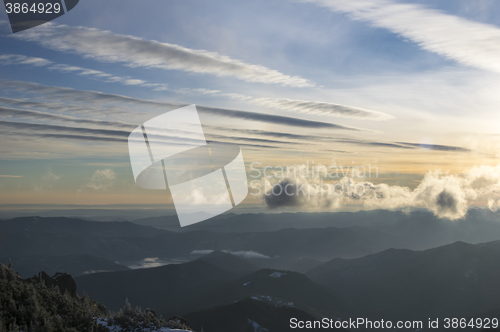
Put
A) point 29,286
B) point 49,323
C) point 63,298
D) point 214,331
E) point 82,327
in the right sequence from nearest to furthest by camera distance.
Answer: point 49,323 < point 82,327 < point 29,286 < point 63,298 < point 214,331

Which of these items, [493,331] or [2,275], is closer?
[2,275]

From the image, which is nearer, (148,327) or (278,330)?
(148,327)

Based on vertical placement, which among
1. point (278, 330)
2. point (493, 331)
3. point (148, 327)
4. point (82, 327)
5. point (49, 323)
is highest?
point (49, 323)

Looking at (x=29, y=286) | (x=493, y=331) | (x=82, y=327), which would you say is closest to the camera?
(x=82, y=327)

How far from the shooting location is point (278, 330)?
19750cm

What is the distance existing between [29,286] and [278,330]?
A: 198m

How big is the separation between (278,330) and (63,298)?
195m

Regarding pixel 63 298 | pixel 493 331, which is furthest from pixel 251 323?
pixel 63 298

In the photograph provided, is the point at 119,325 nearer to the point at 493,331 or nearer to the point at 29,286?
the point at 29,286

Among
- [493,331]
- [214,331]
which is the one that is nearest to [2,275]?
[493,331]

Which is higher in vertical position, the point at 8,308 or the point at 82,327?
the point at 8,308

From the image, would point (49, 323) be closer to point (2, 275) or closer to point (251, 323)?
point (2, 275)

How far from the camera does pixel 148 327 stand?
27625 mm

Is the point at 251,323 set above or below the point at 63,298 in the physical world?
below
